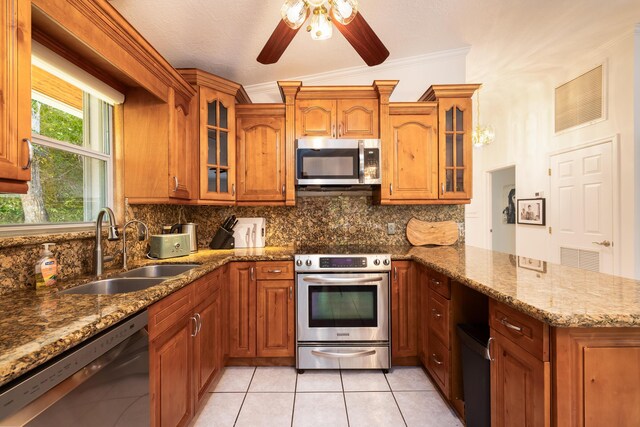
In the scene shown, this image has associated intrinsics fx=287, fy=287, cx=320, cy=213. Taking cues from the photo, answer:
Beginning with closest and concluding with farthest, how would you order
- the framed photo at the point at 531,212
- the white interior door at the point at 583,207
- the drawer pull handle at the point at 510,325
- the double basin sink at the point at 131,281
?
1. the drawer pull handle at the point at 510,325
2. the double basin sink at the point at 131,281
3. the white interior door at the point at 583,207
4. the framed photo at the point at 531,212

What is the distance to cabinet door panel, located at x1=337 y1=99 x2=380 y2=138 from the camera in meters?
2.62

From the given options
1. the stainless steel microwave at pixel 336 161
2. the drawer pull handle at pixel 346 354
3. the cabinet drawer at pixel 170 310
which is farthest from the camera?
the stainless steel microwave at pixel 336 161

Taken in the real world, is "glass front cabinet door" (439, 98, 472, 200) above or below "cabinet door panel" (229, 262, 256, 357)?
above

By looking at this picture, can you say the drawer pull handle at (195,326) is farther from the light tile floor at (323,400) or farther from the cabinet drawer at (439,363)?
the cabinet drawer at (439,363)

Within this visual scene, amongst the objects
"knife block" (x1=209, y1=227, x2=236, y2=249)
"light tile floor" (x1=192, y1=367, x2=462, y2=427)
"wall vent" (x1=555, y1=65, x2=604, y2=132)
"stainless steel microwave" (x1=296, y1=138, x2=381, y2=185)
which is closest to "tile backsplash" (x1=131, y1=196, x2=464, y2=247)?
"knife block" (x1=209, y1=227, x2=236, y2=249)

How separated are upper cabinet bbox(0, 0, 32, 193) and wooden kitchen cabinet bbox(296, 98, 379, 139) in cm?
181

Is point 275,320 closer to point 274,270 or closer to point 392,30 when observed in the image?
point 274,270

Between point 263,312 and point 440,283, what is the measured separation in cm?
137

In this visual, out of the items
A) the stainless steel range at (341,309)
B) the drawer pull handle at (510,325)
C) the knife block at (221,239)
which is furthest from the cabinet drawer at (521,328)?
the knife block at (221,239)

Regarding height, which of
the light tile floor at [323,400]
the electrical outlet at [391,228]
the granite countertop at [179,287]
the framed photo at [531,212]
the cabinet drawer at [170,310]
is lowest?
the light tile floor at [323,400]

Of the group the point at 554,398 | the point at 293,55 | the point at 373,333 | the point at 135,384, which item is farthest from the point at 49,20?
the point at 373,333

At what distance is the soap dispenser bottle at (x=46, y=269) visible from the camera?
4.41 feet

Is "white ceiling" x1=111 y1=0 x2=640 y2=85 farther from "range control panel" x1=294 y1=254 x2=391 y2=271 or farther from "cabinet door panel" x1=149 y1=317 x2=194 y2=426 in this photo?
"cabinet door panel" x1=149 y1=317 x2=194 y2=426

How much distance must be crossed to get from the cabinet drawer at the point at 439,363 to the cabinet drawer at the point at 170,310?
160cm
